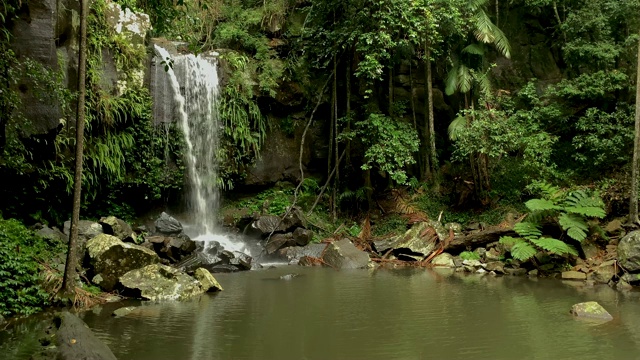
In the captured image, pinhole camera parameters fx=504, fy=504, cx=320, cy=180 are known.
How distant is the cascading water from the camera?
16.9m

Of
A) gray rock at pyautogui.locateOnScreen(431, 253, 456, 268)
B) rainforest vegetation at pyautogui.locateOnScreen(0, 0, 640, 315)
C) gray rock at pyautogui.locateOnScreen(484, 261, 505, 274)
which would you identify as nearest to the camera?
gray rock at pyautogui.locateOnScreen(484, 261, 505, 274)

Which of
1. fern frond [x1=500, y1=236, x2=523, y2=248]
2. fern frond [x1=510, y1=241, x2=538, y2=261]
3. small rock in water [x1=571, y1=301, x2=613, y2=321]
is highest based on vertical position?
fern frond [x1=500, y1=236, x2=523, y2=248]

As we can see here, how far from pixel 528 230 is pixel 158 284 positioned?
876 centimetres

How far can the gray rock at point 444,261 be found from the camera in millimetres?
13750

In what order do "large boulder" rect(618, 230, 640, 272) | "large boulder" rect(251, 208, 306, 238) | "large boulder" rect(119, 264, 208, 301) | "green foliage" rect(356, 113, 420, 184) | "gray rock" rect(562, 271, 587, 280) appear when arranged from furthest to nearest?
"green foliage" rect(356, 113, 420, 184), "large boulder" rect(251, 208, 306, 238), "gray rock" rect(562, 271, 587, 280), "large boulder" rect(618, 230, 640, 272), "large boulder" rect(119, 264, 208, 301)

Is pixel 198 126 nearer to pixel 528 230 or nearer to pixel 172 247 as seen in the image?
pixel 172 247

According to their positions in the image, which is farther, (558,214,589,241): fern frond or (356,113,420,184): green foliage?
(356,113,420,184): green foliage

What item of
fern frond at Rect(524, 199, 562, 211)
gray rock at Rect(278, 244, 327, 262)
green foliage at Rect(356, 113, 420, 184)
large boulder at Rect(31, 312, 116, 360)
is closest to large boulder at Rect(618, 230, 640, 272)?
fern frond at Rect(524, 199, 562, 211)

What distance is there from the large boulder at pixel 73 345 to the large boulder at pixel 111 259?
4140mm

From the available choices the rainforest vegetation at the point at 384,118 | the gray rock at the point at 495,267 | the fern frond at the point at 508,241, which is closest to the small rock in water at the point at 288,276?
the gray rock at the point at 495,267

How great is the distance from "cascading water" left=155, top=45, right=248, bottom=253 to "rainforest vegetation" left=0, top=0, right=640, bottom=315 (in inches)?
15.7

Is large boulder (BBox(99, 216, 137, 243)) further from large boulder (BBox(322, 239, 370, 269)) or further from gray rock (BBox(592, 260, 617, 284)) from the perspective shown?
gray rock (BBox(592, 260, 617, 284))

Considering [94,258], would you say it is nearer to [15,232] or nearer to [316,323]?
[15,232]

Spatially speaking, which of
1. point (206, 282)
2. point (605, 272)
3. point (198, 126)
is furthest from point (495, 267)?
point (198, 126)
